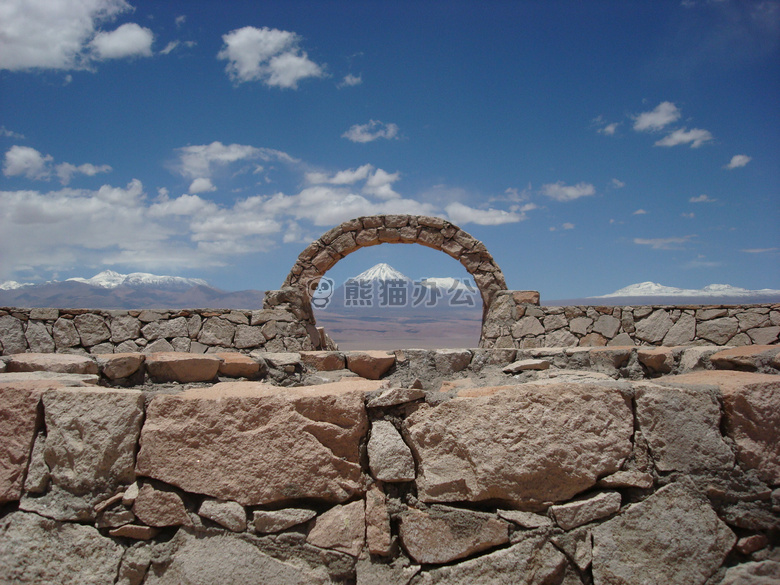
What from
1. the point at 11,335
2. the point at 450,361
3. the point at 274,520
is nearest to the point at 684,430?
the point at 450,361

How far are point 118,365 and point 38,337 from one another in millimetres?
6196

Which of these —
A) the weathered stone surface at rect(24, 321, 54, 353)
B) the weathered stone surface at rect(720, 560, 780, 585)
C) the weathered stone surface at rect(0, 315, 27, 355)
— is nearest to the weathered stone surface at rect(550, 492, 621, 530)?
the weathered stone surface at rect(720, 560, 780, 585)

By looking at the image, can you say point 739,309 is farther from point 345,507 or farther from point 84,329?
point 84,329

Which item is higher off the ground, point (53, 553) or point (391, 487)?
point (391, 487)

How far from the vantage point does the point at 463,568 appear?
1.64 m

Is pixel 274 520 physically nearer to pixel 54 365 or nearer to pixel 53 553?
pixel 53 553

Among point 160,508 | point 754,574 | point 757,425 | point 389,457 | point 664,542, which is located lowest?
point 754,574

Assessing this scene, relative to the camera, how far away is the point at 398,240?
894 centimetres

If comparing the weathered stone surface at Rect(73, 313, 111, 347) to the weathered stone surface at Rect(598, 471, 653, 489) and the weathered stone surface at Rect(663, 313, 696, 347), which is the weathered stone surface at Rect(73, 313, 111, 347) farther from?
the weathered stone surface at Rect(663, 313, 696, 347)

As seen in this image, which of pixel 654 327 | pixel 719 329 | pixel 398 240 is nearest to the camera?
pixel 719 329

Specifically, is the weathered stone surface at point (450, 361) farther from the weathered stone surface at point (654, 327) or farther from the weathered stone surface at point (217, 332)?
the weathered stone surface at point (654, 327)

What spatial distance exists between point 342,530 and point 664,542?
110 cm

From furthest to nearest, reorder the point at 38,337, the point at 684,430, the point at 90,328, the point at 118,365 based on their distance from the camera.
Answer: the point at 90,328 → the point at 38,337 → the point at 118,365 → the point at 684,430

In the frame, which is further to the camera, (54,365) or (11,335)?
(11,335)
